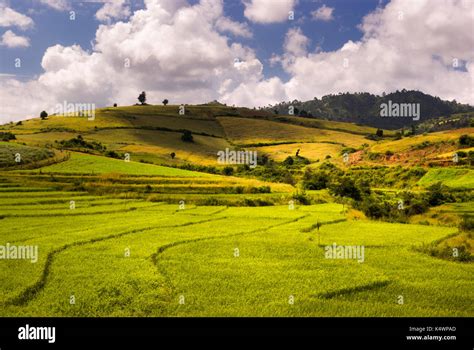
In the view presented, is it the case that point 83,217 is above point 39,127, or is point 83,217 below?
below

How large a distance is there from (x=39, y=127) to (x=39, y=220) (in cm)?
9508

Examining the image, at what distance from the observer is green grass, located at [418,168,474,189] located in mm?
62362

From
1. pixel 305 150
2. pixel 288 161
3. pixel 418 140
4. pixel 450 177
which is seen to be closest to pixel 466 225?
pixel 450 177

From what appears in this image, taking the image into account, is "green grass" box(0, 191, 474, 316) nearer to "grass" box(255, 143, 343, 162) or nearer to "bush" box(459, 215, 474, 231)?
"bush" box(459, 215, 474, 231)

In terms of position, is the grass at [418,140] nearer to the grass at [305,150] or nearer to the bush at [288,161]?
the grass at [305,150]

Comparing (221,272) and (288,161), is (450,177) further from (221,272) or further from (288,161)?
(221,272)

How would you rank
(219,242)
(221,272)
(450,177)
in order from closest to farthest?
1. (221,272)
2. (219,242)
3. (450,177)

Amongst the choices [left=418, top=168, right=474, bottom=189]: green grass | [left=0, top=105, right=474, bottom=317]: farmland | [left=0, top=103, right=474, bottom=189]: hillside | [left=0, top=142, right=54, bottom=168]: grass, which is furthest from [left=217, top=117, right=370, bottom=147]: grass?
[left=0, top=142, right=54, bottom=168]: grass

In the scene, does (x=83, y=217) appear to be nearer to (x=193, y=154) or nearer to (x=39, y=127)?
(x=193, y=154)

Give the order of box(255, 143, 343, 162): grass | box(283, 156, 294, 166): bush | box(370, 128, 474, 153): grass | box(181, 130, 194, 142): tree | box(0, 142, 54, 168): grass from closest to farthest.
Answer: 1. box(0, 142, 54, 168): grass
2. box(370, 128, 474, 153): grass
3. box(283, 156, 294, 166): bush
4. box(255, 143, 343, 162): grass
5. box(181, 130, 194, 142): tree

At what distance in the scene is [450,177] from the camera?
67625 mm

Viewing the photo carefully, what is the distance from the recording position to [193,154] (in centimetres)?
11800

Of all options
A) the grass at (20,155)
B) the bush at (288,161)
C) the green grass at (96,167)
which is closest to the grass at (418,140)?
the bush at (288,161)
